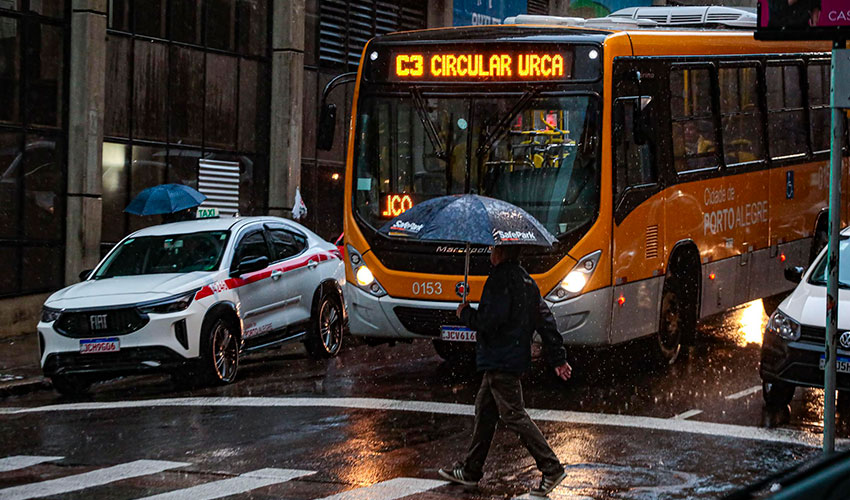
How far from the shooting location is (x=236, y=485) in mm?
8500

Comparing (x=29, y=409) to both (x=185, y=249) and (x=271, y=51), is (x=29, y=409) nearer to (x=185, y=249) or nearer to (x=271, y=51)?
(x=185, y=249)

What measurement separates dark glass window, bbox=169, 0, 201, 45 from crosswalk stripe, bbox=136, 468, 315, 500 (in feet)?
47.7

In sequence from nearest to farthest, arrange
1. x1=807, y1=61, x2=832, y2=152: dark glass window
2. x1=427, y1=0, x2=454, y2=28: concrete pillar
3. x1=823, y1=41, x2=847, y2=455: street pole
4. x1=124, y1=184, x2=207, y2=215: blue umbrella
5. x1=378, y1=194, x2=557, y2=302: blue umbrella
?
x1=823, y1=41, x2=847, y2=455: street pole < x1=378, y1=194, x2=557, y2=302: blue umbrella < x1=807, y1=61, x2=832, y2=152: dark glass window < x1=124, y1=184, x2=207, y2=215: blue umbrella < x1=427, y1=0, x2=454, y2=28: concrete pillar

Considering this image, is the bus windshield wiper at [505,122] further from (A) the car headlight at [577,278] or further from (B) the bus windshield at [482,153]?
(A) the car headlight at [577,278]

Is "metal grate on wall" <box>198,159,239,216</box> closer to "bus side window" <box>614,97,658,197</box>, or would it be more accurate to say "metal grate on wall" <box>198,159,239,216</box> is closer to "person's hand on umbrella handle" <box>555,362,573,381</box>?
"bus side window" <box>614,97,658,197</box>

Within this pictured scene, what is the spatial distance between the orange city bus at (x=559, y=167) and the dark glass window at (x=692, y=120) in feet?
0.07

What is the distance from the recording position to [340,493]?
8133 millimetres

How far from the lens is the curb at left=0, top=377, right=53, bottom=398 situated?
46.9 ft

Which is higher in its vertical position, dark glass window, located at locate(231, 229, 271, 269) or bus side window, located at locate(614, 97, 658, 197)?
bus side window, located at locate(614, 97, 658, 197)

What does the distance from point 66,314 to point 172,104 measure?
377 inches

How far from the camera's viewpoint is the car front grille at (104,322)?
515 inches

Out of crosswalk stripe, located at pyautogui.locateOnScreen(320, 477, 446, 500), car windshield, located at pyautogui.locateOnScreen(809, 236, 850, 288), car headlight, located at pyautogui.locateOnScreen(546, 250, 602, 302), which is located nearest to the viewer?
crosswalk stripe, located at pyautogui.locateOnScreen(320, 477, 446, 500)

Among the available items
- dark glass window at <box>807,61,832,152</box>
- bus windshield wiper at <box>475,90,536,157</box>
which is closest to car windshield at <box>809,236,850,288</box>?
bus windshield wiper at <box>475,90,536,157</box>

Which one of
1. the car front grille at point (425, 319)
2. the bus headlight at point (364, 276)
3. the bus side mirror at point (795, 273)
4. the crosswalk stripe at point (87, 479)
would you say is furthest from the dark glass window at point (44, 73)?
the bus side mirror at point (795, 273)
